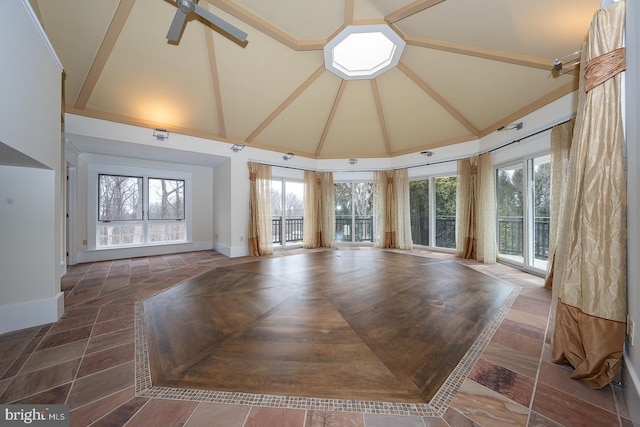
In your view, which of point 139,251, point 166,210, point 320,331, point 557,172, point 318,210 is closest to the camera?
point 320,331

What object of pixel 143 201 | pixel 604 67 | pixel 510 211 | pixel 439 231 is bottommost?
pixel 439 231

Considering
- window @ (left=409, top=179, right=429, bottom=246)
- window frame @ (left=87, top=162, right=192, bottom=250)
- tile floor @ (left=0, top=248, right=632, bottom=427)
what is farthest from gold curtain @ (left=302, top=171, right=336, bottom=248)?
tile floor @ (left=0, top=248, right=632, bottom=427)

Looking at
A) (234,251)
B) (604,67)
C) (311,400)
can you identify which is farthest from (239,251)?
(604,67)

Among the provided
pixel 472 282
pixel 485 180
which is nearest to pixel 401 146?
pixel 485 180

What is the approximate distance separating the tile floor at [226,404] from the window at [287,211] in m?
4.00

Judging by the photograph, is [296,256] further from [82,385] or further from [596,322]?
[596,322]

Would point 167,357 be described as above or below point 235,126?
below

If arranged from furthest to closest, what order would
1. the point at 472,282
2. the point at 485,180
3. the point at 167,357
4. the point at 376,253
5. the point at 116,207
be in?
the point at 376,253 < the point at 116,207 < the point at 485,180 < the point at 472,282 < the point at 167,357

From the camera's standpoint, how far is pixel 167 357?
1566 mm

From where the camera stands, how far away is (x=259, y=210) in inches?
203

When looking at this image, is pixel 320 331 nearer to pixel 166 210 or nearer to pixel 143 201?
pixel 166 210

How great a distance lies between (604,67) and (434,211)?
4.59 meters

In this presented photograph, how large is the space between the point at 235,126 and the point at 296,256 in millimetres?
3089

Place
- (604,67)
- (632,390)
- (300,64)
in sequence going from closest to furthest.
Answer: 1. (632,390)
2. (604,67)
3. (300,64)
